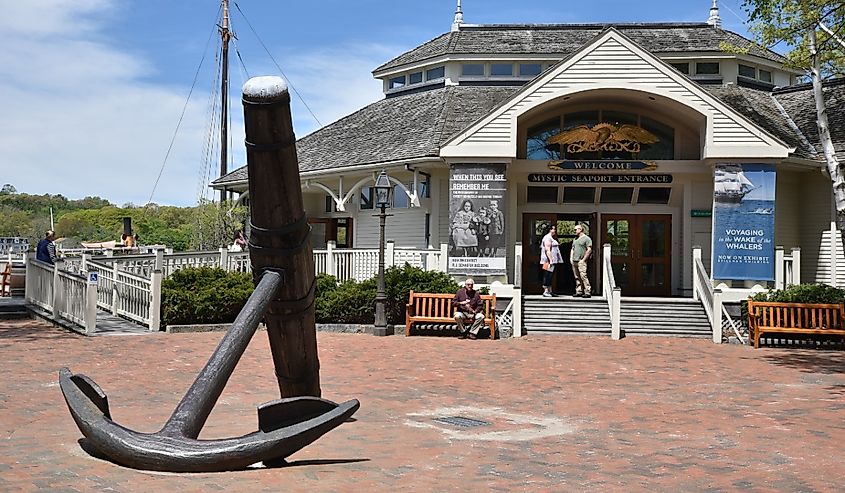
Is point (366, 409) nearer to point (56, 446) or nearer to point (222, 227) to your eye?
point (56, 446)

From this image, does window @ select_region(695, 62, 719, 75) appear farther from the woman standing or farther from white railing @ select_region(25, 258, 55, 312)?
white railing @ select_region(25, 258, 55, 312)

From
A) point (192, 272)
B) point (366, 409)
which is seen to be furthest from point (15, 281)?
point (366, 409)

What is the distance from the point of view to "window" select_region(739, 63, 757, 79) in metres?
25.4

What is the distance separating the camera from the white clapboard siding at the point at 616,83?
1950cm

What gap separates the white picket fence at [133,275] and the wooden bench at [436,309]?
198 cm

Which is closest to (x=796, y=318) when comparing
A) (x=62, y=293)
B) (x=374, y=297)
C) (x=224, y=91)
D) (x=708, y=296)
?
(x=708, y=296)

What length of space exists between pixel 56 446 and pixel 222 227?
89.2ft

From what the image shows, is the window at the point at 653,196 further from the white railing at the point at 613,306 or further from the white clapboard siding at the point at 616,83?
the white railing at the point at 613,306

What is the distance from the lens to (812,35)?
18.9m

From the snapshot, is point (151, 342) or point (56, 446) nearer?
point (56, 446)

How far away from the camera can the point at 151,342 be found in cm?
1509

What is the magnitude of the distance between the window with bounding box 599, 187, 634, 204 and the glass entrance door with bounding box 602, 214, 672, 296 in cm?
41

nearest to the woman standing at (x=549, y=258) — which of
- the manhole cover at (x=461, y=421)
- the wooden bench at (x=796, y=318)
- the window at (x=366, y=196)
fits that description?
the wooden bench at (x=796, y=318)

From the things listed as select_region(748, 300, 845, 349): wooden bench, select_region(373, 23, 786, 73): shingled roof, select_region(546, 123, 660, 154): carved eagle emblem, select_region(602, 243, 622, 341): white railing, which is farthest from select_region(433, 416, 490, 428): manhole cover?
select_region(373, 23, 786, 73): shingled roof
